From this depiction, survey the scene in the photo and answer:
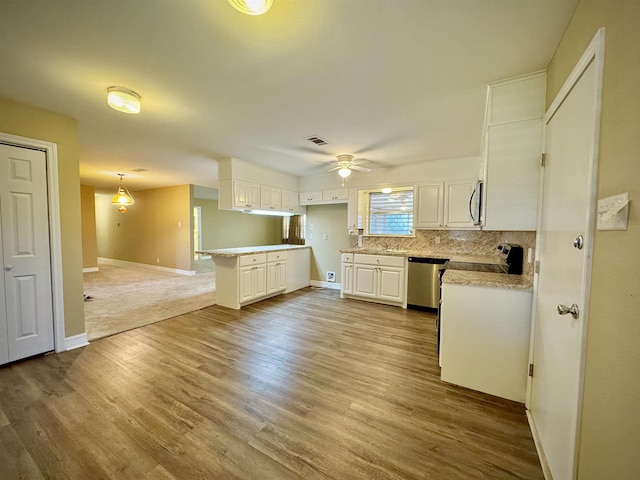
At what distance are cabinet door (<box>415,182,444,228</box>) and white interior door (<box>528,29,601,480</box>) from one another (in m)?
Answer: 2.53

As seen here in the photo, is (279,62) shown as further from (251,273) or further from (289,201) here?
(289,201)

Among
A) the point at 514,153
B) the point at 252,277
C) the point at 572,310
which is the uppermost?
the point at 514,153

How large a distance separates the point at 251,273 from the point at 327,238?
2086mm

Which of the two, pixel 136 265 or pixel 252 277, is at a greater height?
pixel 252 277

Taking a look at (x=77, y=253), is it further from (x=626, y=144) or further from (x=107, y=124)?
(x=626, y=144)

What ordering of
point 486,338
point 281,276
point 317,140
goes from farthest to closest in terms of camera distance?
point 281,276 → point 317,140 → point 486,338

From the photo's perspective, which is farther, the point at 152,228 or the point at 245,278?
the point at 152,228

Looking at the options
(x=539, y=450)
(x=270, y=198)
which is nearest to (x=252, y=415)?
(x=539, y=450)

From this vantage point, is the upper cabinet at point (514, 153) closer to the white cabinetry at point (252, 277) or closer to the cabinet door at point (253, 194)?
the white cabinetry at point (252, 277)

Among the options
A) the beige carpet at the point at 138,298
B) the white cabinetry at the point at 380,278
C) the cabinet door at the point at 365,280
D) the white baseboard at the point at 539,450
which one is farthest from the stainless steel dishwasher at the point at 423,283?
the beige carpet at the point at 138,298

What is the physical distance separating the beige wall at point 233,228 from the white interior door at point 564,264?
7338mm

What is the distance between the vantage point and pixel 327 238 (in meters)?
5.75

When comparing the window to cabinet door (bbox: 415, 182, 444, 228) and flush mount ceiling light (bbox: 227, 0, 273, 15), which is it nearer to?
cabinet door (bbox: 415, 182, 444, 228)

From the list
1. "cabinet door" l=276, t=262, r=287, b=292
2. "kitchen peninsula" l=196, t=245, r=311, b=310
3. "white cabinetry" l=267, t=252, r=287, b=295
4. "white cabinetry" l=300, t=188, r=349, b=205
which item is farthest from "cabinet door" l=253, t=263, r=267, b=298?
"white cabinetry" l=300, t=188, r=349, b=205
